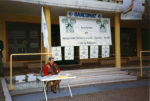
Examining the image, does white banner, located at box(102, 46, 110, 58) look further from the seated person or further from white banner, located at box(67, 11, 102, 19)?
the seated person

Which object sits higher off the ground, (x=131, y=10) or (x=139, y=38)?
(x=131, y=10)

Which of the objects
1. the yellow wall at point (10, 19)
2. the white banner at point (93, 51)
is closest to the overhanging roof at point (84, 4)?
the white banner at point (93, 51)

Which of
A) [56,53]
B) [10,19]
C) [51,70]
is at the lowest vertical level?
[51,70]

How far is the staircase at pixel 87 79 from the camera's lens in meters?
6.44

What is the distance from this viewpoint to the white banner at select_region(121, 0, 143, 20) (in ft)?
29.7

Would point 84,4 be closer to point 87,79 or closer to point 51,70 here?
point 87,79

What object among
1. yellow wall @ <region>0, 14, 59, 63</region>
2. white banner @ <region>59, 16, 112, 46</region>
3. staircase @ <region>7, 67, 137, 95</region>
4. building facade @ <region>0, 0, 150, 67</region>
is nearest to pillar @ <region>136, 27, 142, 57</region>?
building facade @ <region>0, 0, 150, 67</region>

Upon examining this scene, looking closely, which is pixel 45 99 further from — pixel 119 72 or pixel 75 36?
pixel 119 72

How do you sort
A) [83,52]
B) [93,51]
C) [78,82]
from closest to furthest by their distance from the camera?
[78,82]
[83,52]
[93,51]

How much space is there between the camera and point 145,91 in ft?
22.2

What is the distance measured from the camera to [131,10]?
903cm

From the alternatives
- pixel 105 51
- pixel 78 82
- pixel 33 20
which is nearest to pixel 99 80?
pixel 78 82

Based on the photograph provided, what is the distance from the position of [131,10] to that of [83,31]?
2965mm

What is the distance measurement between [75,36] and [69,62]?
4.20 m
